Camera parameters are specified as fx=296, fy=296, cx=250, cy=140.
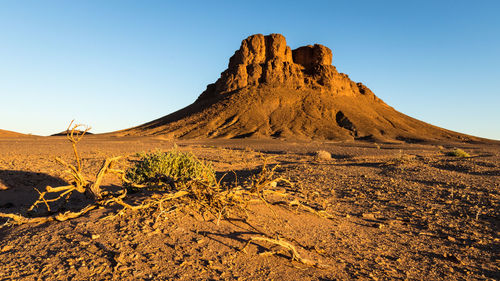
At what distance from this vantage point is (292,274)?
9.46 feet

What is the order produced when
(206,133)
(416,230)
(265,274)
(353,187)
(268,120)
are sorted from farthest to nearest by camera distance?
(268,120), (206,133), (353,187), (416,230), (265,274)

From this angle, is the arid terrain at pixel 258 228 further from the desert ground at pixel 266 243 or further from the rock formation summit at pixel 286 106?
the rock formation summit at pixel 286 106

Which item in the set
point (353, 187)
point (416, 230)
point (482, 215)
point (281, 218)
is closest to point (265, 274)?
point (281, 218)

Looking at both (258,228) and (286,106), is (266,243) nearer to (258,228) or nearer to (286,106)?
(258,228)

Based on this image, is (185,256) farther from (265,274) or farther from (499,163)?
(499,163)

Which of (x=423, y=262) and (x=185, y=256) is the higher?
(x=185, y=256)

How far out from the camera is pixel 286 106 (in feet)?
214

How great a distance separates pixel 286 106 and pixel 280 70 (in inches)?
555

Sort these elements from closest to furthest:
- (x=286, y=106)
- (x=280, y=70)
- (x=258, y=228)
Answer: (x=258, y=228), (x=286, y=106), (x=280, y=70)

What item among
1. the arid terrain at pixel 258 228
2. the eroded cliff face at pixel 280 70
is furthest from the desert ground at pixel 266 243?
the eroded cliff face at pixel 280 70

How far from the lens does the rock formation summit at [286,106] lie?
57.6 metres

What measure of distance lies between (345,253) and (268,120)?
191 ft

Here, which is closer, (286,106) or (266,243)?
(266,243)

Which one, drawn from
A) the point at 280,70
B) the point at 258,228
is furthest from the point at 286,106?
the point at 258,228
